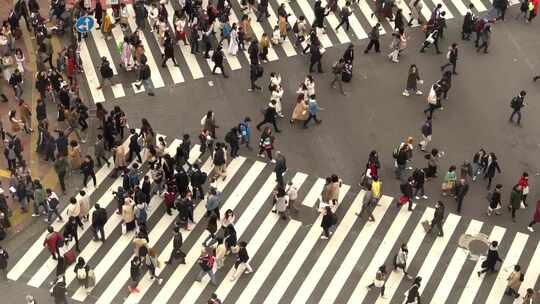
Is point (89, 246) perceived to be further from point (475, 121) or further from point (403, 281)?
point (475, 121)

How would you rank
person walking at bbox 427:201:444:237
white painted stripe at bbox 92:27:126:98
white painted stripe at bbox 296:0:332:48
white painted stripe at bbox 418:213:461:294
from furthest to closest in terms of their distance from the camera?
white painted stripe at bbox 296:0:332:48, white painted stripe at bbox 92:27:126:98, person walking at bbox 427:201:444:237, white painted stripe at bbox 418:213:461:294

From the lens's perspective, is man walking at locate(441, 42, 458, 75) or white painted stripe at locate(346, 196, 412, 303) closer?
white painted stripe at locate(346, 196, 412, 303)

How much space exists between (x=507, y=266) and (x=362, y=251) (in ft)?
15.8

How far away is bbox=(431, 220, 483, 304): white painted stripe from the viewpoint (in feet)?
94.2

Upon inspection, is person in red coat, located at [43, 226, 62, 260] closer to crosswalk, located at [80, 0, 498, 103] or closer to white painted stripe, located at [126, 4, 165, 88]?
crosswalk, located at [80, 0, 498, 103]

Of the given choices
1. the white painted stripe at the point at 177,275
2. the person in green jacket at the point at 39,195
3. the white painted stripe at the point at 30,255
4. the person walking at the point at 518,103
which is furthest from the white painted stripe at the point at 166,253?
the person walking at the point at 518,103

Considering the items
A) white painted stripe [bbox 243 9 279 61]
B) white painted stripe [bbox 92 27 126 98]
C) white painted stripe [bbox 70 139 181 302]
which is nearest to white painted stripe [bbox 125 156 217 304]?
white painted stripe [bbox 70 139 181 302]

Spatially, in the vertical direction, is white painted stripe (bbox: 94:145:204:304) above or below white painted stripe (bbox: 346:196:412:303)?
below

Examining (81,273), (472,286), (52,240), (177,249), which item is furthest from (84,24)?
(472,286)

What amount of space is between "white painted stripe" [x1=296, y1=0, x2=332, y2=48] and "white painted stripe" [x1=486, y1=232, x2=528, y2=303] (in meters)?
12.7

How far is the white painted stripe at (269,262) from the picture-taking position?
28.6 meters

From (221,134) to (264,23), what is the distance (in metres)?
7.83

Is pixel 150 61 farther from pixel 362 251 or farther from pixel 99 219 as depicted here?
pixel 362 251

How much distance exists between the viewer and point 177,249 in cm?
2875
